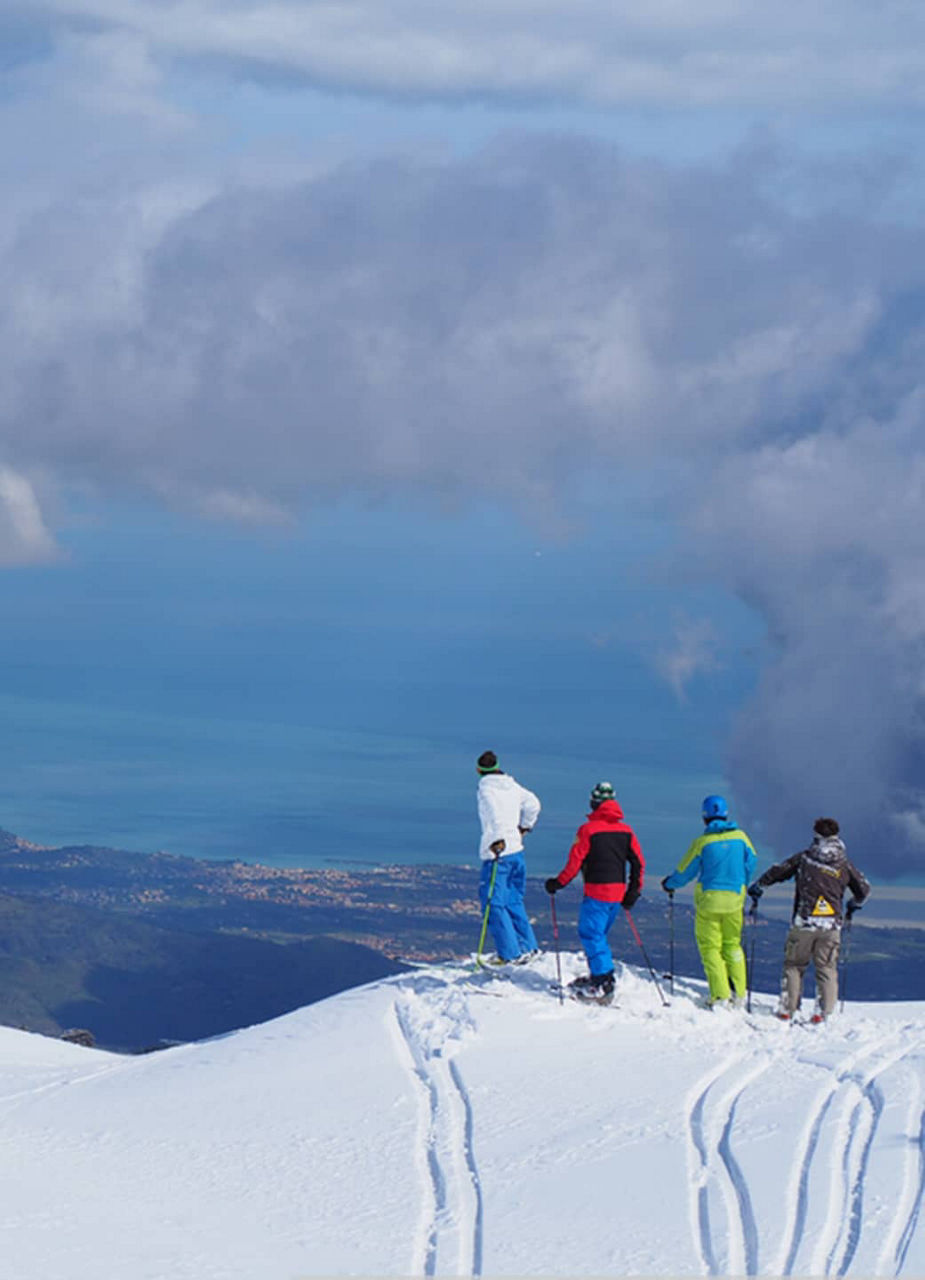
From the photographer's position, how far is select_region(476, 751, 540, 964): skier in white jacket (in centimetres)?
1738

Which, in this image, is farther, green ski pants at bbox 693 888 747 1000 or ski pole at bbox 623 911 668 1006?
green ski pants at bbox 693 888 747 1000

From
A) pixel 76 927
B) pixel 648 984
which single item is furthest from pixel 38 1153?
pixel 76 927

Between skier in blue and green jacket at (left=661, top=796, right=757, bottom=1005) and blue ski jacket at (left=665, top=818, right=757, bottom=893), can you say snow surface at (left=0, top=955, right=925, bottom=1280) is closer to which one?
skier in blue and green jacket at (left=661, top=796, right=757, bottom=1005)

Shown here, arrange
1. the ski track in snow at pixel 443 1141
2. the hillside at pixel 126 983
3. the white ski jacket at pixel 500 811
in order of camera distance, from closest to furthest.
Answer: the ski track in snow at pixel 443 1141, the white ski jacket at pixel 500 811, the hillside at pixel 126 983

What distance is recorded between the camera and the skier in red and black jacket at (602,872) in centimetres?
1616

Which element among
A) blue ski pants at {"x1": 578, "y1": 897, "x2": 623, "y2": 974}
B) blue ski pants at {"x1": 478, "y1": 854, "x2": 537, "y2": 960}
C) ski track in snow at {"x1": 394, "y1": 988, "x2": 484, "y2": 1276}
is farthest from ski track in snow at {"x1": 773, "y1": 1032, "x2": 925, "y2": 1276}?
blue ski pants at {"x1": 478, "y1": 854, "x2": 537, "y2": 960}

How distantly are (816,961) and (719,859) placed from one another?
1742mm

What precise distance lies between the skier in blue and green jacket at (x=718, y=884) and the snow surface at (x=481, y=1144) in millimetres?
628

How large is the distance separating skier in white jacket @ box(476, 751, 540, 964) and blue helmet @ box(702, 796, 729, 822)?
2.12m

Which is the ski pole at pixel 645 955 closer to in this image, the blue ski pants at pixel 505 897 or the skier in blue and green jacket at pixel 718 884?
the skier in blue and green jacket at pixel 718 884

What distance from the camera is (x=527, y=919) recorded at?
1805 centimetres

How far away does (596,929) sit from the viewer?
16.2m

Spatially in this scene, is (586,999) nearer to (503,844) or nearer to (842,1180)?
(503,844)

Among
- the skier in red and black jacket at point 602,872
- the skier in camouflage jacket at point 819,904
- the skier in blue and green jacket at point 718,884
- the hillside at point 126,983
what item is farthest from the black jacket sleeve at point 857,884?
the hillside at point 126,983
